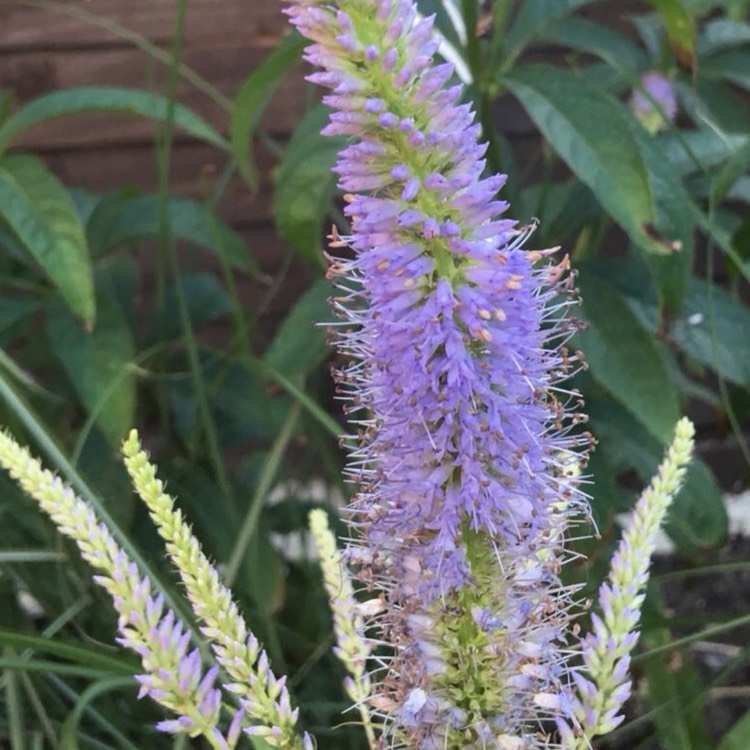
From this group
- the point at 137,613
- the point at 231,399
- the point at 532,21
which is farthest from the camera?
the point at 231,399

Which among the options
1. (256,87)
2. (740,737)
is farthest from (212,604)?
(256,87)

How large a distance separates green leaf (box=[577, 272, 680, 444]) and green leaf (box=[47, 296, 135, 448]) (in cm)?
40

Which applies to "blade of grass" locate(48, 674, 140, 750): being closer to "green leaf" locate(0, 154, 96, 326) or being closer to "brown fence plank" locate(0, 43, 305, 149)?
"green leaf" locate(0, 154, 96, 326)

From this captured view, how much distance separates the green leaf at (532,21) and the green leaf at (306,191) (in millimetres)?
193

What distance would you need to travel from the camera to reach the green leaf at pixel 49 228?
65 cm

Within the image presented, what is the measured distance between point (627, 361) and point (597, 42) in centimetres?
36

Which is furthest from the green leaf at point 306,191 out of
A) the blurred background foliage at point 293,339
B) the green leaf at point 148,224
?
the green leaf at point 148,224

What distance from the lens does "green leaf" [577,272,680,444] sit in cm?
68

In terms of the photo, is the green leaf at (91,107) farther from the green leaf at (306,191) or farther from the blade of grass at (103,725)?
the blade of grass at (103,725)

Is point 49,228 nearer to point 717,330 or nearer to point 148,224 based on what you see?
point 148,224

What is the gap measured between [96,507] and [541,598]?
0.80ft

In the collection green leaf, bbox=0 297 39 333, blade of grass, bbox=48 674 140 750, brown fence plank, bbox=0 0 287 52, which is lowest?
blade of grass, bbox=48 674 140 750

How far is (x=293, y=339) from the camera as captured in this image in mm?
785

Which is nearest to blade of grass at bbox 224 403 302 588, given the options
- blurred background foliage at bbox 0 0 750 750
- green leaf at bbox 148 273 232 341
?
blurred background foliage at bbox 0 0 750 750
